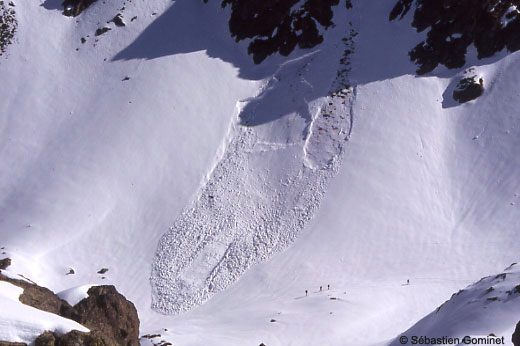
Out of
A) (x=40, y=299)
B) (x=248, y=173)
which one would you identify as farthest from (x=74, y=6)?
(x=40, y=299)

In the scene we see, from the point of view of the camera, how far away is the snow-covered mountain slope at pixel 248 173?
2077 cm

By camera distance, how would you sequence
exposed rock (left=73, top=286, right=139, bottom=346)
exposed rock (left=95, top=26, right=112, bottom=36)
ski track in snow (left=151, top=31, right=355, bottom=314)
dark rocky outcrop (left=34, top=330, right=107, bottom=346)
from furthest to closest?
1. exposed rock (left=95, top=26, right=112, bottom=36)
2. ski track in snow (left=151, top=31, right=355, bottom=314)
3. exposed rock (left=73, top=286, right=139, bottom=346)
4. dark rocky outcrop (left=34, top=330, right=107, bottom=346)

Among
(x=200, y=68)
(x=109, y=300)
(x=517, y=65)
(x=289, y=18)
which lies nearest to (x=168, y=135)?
(x=200, y=68)

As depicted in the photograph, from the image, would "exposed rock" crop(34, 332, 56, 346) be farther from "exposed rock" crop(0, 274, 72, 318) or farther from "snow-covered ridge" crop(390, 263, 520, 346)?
"snow-covered ridge" crop(390, 263, 520, 346)

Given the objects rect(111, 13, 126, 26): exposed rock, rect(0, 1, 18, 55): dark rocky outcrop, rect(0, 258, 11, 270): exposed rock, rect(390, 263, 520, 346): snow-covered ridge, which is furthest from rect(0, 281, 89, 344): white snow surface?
rect(111, 13, 126, 26): exposed rock

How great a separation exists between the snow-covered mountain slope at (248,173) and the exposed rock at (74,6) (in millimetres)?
515

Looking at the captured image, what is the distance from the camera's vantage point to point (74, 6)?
32312 millimetres

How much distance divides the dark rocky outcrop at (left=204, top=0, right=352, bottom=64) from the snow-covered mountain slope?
87 cm

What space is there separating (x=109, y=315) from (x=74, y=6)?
84.9 ft

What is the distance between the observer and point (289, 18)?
3222 centimetres

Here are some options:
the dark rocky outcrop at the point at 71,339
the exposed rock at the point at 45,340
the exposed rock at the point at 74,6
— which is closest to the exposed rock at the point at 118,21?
the exposed rock at the point at 74,6

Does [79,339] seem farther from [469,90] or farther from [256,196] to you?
[469,90]

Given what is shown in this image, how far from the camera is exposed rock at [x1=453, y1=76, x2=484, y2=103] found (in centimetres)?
2752

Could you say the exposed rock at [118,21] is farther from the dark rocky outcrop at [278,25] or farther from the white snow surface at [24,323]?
the white snow surface at [24,323]
